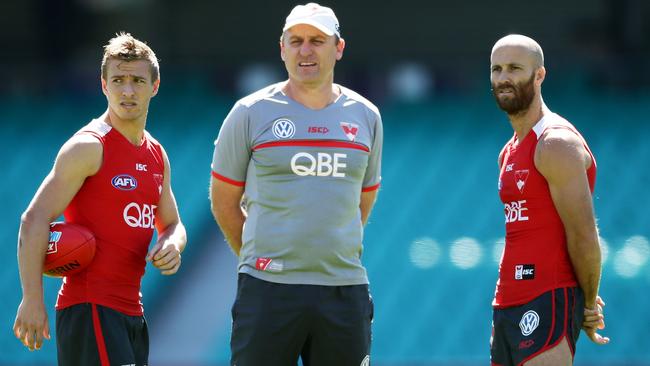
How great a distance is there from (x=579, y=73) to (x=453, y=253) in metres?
2.87

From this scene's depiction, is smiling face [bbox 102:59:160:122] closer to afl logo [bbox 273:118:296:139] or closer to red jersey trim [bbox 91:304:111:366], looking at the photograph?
afl logo [bbox 273:118:296:139]

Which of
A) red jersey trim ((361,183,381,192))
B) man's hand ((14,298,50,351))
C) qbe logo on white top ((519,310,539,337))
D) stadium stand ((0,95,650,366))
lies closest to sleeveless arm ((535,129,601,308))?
qbe logo on white top ((519,310,539,337))

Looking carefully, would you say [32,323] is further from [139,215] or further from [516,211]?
[516,211]

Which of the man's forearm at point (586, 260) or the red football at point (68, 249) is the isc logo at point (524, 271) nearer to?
the man's forearm at point (586, 260)

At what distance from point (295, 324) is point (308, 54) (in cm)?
124

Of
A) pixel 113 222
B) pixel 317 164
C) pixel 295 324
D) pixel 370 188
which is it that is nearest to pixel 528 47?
pixel 370 188

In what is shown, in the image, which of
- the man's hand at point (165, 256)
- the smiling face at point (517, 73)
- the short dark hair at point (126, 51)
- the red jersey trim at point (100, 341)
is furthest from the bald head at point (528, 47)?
the red jersey trim at point (100, 341)

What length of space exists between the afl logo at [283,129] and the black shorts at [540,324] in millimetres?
1329

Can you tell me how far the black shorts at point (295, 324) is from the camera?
4.62 meters

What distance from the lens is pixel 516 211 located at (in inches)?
193

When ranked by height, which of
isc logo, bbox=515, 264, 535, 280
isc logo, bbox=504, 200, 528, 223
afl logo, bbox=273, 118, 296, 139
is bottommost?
isc logo, bbox=515, 264, 535, 280

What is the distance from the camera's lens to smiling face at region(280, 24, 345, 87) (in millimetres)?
4781

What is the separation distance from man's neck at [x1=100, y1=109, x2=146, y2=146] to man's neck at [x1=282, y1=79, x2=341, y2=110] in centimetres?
71

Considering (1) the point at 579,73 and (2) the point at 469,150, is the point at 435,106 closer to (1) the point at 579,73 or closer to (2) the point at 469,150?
(2) the point at 469,150
